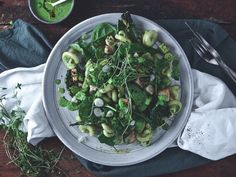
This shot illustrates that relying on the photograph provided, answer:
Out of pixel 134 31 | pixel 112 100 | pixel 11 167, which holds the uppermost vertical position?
pixel 134 31

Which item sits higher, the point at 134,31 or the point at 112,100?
the point at 134,31

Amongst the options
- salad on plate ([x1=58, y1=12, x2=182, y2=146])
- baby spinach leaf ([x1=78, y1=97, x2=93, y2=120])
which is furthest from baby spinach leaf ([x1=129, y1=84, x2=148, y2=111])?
baby spinach leaf ([x1=78, y1=97, x2=93, y2=120])

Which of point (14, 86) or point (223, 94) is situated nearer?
point (223, 94)

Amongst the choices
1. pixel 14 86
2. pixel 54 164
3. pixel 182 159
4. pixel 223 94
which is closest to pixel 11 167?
pixel 54 164

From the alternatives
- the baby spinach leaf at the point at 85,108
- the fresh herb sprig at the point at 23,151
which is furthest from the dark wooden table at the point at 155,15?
the baby spinach leaf at the point at 85,108

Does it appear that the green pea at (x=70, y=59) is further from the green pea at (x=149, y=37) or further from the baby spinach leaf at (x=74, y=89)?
A: the green pea at (x=149, y=37)

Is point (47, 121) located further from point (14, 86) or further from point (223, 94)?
point (223, 94)

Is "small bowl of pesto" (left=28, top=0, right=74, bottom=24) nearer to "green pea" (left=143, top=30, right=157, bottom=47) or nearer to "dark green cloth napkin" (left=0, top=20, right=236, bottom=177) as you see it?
"dark green cloth napkin" (left=0, top=20, right=236, bottom=177)
